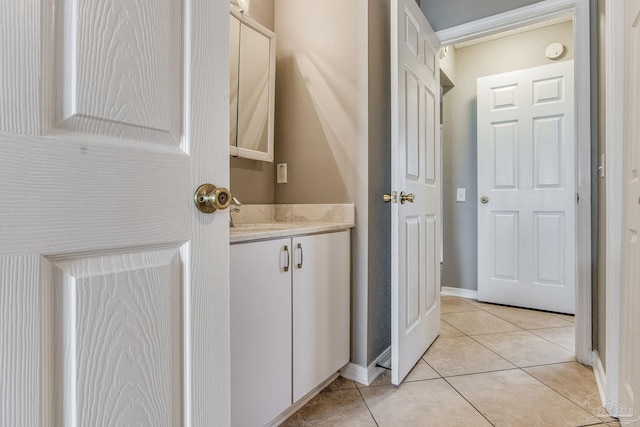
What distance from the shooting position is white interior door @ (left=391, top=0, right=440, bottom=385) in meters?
1.63

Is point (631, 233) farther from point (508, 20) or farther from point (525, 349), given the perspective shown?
point (508, 20)

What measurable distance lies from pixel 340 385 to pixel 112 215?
1.53 metres

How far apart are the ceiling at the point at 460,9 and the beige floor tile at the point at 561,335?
7.09 ft

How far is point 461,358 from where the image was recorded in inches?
79.7

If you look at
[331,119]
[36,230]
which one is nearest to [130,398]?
[36,230]

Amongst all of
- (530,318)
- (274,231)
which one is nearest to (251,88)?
(274,231)

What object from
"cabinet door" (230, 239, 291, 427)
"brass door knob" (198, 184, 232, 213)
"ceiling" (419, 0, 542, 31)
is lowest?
"cabinet door" (230, 239, 291, 427)

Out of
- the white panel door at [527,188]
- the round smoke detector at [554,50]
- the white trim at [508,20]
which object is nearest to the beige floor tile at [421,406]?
the white panel door at [527,188]

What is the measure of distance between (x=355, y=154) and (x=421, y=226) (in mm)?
575

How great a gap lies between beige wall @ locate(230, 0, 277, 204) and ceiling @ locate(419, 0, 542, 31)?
1135 millimetres

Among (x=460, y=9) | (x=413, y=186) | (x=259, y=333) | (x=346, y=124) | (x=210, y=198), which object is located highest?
(x=460, y=9)

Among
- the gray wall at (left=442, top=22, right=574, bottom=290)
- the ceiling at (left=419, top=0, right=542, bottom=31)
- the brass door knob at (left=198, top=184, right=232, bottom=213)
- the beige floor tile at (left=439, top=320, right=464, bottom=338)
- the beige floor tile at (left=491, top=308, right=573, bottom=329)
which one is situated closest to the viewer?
the brass door knob at (left=198, top=184, right=232, bottom=213)

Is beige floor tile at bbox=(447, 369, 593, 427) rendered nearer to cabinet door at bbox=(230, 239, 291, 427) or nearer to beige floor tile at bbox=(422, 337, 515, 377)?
beige floor tile at bbox=(422, 337, 515, 377)

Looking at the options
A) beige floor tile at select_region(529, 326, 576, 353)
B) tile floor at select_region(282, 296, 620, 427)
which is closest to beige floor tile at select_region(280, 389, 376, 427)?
tile floor at select_region(282, 296, 620, 427)
